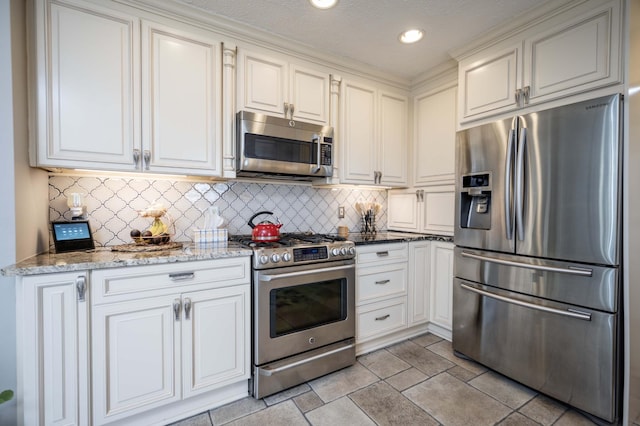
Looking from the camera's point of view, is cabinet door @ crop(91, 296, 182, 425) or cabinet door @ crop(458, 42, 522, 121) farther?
cabinet door @ crop(458, 42, 522, 121)

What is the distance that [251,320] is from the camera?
5.97ft

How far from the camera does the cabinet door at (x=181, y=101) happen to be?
1796 millimetres

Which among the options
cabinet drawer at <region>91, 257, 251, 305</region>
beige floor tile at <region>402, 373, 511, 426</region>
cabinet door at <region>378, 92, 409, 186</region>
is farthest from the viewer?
cabinet door at <region>378, 92, 409, 186</region>

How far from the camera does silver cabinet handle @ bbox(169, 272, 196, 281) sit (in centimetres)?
156

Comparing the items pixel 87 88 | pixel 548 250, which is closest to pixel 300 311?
pixel 548 250

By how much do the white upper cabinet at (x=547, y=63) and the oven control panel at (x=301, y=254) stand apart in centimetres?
148

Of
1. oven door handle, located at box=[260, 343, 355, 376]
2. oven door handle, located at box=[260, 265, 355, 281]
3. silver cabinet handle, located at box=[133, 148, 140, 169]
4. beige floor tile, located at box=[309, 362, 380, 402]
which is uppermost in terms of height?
silver cabinet handle, located at box=[133, 148, 140, 169]

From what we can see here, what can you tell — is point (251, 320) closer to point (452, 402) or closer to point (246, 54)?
point (452, 402)

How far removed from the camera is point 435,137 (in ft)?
9.25

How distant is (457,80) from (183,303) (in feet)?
9.39

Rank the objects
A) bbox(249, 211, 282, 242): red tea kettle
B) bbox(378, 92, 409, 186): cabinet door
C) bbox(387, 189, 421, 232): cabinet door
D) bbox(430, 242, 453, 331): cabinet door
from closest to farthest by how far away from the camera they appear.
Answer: bbox(249, 211, 282, 242): red tea kettle, bbox(430, 242, 453, 331): cabinet door, bbox(378, 92, 409, 186): cabinet door, bbox(387, 189, 421, 232): cabinet door

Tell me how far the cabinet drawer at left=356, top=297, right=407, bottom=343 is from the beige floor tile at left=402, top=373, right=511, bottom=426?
1.74 feet

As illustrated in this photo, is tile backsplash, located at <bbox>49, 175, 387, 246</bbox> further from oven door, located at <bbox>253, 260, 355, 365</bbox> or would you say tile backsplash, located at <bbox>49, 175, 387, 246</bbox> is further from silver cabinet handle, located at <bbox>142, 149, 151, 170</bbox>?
oven door, located at <bbox>253, 260, 355, 365</bbox>

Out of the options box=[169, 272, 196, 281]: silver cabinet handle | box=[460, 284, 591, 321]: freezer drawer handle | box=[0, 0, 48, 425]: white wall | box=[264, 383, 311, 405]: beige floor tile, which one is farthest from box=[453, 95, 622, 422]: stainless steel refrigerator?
box=[0, 0, 48, 425]: white wall
